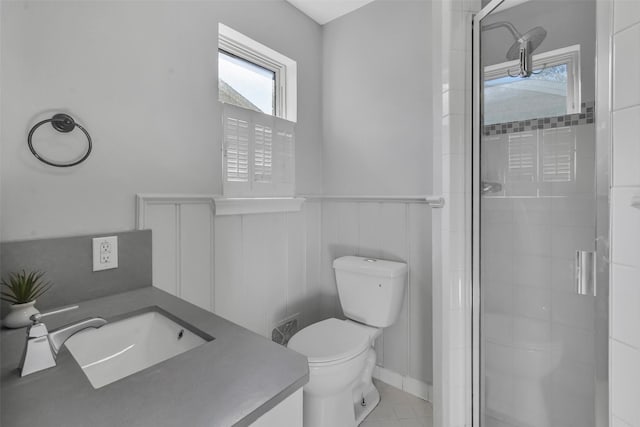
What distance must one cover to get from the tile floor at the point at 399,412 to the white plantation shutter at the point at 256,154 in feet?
4.47

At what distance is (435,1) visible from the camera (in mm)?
1334

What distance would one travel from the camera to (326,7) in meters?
1.89

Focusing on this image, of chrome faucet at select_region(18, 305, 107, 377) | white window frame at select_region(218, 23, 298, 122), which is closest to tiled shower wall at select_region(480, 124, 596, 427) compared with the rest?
white window frame at select_region(218, 23, 298, 122)

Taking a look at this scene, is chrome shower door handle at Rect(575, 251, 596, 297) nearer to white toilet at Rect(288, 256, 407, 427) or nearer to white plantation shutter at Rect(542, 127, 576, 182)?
white plantation shutter at Rect(542, 127, 576, 182)

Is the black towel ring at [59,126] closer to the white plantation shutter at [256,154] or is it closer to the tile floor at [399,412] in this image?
the white plantation shutter at [256,154]

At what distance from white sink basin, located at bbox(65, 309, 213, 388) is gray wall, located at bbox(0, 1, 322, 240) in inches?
15.9

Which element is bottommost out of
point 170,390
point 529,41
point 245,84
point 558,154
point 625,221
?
point 170,390

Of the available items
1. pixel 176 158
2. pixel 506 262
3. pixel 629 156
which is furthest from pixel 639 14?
pixel 176 158

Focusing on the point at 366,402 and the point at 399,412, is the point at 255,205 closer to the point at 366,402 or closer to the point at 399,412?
the point at 366,402

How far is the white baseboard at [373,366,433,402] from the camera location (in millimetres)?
1672

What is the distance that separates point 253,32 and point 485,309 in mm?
1898

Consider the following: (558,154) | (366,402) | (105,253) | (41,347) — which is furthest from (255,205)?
(558,154)

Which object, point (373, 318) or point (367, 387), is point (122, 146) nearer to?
point (373, 318)

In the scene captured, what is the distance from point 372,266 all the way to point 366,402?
30.3 inches
